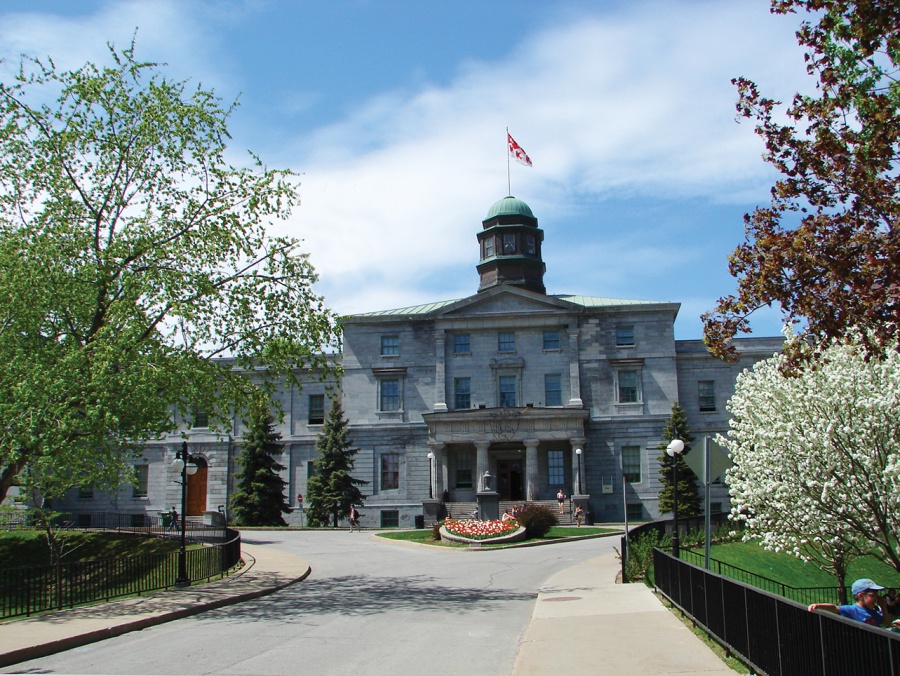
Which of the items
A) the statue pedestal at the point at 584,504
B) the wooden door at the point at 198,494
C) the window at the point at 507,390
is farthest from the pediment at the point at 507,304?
the wooden door at the point at 198,494

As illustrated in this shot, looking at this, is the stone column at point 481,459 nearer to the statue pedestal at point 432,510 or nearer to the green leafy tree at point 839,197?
the statue pedestal at point 432,510

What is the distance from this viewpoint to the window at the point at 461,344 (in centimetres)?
5141

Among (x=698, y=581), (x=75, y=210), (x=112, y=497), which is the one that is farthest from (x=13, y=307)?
(x=112, y=497)

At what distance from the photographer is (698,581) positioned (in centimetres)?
1195

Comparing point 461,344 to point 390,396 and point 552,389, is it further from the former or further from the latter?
point 552,389

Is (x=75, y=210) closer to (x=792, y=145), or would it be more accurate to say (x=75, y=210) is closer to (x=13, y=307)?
(x=13, y=307)

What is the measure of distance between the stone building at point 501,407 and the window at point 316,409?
10 cm

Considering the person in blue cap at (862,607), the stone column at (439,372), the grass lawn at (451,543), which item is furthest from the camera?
the stone column at (439,372)

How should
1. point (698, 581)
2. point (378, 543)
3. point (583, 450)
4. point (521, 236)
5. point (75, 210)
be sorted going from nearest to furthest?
1. point (698, 581)
2. point (75, 210)
3. point (378, 543)
4. point (583, 450)
5. point (521, 236)

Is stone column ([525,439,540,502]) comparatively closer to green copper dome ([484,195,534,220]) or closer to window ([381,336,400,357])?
window ([381,336,400,357])

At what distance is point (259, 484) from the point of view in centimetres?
4562

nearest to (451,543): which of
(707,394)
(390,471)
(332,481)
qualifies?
(332,481)

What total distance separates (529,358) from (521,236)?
397 inches

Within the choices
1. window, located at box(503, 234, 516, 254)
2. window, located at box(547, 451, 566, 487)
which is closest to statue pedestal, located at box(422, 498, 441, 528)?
window, located at box(547, 451, 566, 487)
